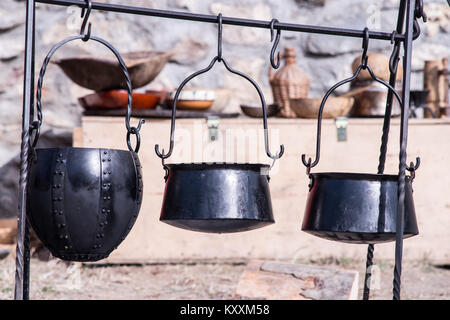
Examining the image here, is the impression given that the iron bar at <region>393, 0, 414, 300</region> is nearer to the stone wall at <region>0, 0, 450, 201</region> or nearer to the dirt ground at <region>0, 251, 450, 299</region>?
the dirt ground at <region>0, 251, 450, 299</region>

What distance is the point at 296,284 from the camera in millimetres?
2506

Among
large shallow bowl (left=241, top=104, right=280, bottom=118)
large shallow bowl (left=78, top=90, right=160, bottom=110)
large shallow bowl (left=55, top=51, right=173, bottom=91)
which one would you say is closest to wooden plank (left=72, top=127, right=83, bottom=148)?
large shallow bowl (left=78, top=90, right=160, bottom=110)

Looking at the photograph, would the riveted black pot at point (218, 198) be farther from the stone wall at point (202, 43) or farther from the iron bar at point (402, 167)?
the stone wall at point (202, 43)

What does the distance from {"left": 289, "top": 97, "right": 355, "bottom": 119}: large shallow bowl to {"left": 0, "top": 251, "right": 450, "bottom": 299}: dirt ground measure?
740 millimetres

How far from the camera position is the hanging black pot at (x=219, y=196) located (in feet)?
4.74

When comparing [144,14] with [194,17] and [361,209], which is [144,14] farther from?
[361,209]

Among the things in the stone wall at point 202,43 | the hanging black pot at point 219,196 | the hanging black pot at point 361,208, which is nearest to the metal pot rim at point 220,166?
the hanging black pot at point 219,196

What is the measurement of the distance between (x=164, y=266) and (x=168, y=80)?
1175 millimetres

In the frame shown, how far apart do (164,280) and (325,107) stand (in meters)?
1.16

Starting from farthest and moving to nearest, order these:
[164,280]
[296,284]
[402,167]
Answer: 1. [164,280]
2. [296,284]
3. [402,167]

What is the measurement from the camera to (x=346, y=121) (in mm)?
3188

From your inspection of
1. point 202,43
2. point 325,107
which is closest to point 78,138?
point 202,43

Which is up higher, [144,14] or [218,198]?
[144,14]
